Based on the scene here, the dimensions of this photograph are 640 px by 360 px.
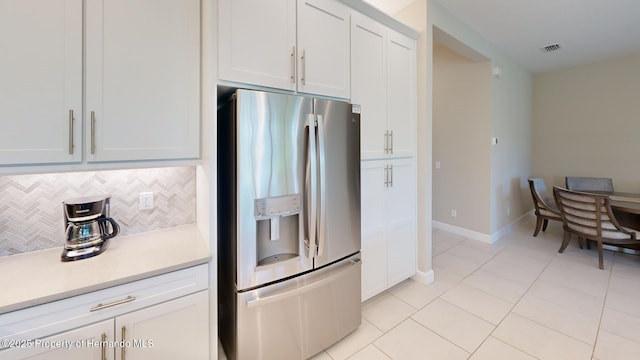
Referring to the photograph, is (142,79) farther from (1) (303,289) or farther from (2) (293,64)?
(1) (303,289)

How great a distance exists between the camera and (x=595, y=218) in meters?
2.96

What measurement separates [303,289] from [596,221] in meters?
3.67

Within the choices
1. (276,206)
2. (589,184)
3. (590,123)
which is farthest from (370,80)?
(590,123)

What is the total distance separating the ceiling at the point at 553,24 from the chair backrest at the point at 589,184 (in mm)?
2055

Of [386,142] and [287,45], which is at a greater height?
[287,45]

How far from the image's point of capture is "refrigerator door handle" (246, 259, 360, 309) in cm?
139

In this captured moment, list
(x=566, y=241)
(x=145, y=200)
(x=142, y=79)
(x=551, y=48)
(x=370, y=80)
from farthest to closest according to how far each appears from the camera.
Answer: (x=551, y=48) → (x=566, y=241) → (x=370, y=80) → (x=145, y=200) → (x=142, y=79)

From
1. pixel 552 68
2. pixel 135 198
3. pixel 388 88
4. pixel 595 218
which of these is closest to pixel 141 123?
pixel 135 198

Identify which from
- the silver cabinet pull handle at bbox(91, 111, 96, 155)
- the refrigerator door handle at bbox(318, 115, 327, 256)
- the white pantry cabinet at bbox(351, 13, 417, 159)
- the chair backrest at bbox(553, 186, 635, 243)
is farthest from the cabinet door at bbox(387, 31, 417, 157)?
the chair backrest at bbox(553, 186, 635, 243)

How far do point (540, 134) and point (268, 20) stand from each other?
612 centimetres

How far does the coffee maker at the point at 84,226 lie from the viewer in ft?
4.16

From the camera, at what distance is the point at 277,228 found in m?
1.51

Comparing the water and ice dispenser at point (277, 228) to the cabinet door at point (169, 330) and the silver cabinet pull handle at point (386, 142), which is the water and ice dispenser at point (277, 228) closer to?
the cabinet door at point (169, 330)

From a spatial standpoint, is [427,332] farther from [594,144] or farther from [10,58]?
[594,144]
